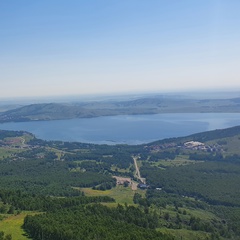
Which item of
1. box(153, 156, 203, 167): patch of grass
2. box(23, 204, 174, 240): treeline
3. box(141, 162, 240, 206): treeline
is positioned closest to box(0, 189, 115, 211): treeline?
box(23, 204, 174, 240): treeline

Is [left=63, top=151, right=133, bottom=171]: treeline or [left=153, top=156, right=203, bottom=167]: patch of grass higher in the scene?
[left=63, top=151, right=133, bottom=171]: treeline

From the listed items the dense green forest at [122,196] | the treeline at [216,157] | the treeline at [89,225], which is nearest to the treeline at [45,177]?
the dense green forest at [122,196]

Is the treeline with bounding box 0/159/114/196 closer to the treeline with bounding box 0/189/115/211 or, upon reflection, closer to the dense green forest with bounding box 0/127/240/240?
the dense green forest with bounding box 0/127/240/240

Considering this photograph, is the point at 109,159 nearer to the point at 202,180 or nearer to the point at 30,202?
the point at 202,180

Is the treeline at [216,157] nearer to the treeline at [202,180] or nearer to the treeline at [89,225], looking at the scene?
the treeline at [202,180]

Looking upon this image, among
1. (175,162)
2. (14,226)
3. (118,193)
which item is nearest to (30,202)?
(14,226)

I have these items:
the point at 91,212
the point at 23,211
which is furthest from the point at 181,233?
the point at 23,211
